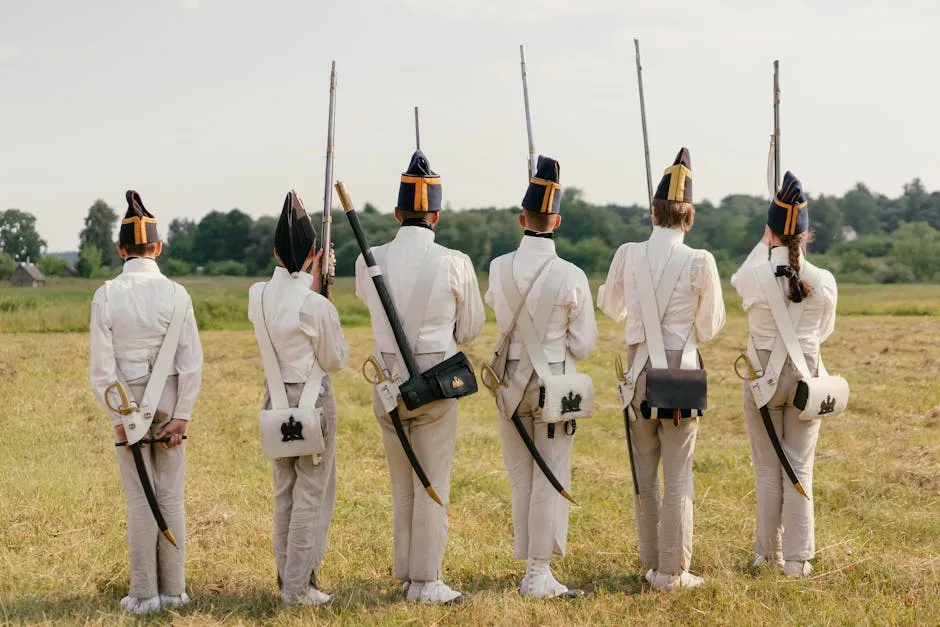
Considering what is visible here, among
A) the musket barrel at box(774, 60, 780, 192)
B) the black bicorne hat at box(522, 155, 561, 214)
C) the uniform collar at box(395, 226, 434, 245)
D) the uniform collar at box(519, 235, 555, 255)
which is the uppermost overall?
the musket barrel at box(774, 60, 780, 192)

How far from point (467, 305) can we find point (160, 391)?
1.82 meters

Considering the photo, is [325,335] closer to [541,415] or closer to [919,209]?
[541,415]

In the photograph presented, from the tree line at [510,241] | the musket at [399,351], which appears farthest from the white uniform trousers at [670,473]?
the tree line at [510,241]

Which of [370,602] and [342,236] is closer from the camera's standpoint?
[370,602]

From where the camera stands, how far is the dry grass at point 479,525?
5.88 metres

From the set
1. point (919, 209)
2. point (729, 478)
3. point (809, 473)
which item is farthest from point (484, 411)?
point (919, 209)

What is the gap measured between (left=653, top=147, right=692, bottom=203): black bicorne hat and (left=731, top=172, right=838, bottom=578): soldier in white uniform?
2.11 ft

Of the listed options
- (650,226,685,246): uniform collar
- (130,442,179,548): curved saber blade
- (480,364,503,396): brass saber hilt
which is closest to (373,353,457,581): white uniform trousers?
(480,364,503,396): brass saber hilt

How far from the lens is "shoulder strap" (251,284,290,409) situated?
19.4 feet

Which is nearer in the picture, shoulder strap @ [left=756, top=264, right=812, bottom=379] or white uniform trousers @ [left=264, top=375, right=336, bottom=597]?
white uniform trousers @ [left=264, top=375, right=336, bottom=597]

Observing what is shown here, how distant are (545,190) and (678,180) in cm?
79

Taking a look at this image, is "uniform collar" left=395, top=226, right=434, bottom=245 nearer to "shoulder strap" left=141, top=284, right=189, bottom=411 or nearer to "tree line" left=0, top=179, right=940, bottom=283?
"shoulder strap" left=141, top=284, right=189, bottom=411

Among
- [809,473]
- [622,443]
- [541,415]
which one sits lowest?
[622,443]

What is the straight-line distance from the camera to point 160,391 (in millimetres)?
5965
